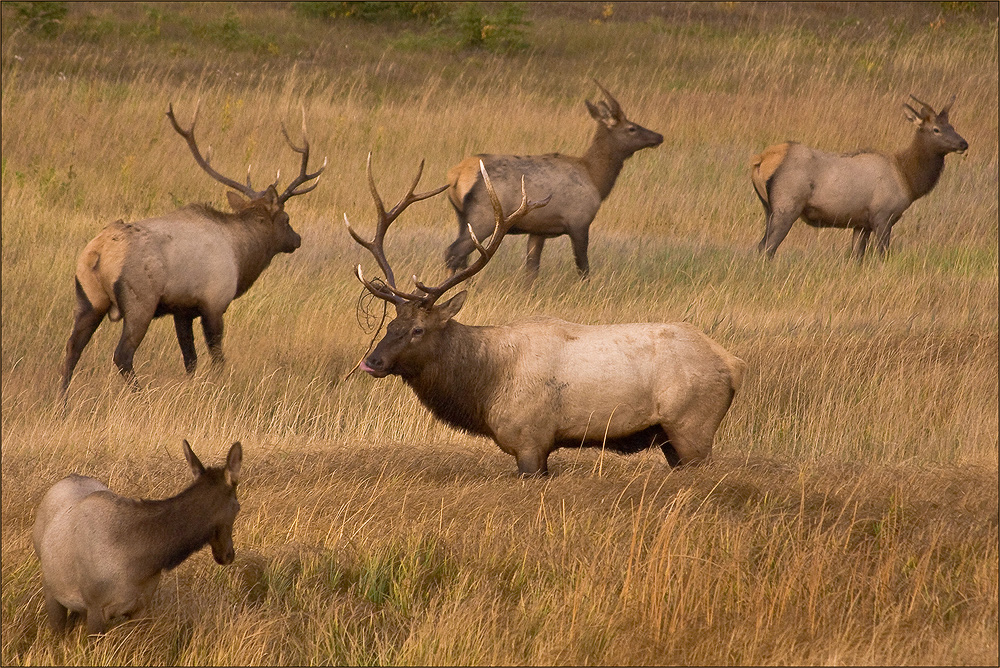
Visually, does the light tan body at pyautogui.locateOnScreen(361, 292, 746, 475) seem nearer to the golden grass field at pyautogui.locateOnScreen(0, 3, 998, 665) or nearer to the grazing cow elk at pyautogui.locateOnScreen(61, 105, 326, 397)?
the golden grass field at pyautogui.locateOnScreen(0, 3, 998, 665)

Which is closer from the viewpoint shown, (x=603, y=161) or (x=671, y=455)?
(x=671, y=455)

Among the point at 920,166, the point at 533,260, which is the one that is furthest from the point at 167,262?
the point at 920,166

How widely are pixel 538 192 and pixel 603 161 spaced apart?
1088 mm

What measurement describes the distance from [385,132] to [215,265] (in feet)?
26.4

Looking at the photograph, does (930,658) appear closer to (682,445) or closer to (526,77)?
(682,445)

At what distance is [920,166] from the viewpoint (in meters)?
11.5

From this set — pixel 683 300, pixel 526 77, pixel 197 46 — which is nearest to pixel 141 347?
pixel 683 300

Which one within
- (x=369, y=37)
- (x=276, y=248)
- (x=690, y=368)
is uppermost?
(x=690, y=368)

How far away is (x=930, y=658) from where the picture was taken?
13.5ft

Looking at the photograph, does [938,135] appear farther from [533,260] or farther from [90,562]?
[90,562]

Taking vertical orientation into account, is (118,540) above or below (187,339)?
above

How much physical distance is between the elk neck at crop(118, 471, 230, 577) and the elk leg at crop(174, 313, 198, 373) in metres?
4.01

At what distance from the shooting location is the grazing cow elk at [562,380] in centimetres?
539

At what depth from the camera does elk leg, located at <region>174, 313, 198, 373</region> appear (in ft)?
25.6
